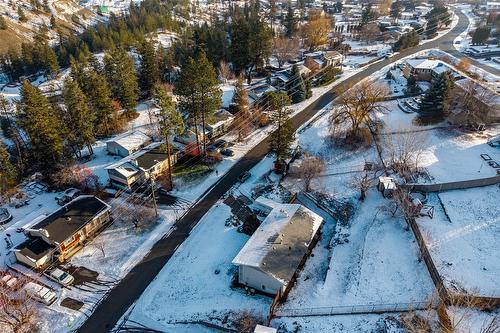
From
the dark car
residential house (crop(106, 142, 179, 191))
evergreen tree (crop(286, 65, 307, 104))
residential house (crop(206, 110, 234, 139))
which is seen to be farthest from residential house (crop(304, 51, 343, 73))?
residential house (crop(106, 142, 179, 191))

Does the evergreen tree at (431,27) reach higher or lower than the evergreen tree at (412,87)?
higher

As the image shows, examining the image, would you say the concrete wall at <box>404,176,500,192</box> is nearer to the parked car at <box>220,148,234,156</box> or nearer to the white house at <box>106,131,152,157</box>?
the parked car at <box>220,148,234,156</box>

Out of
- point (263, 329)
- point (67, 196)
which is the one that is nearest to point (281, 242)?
point (263, 329)

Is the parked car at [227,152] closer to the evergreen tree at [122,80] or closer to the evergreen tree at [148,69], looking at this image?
the evergreen tree at [122,80]

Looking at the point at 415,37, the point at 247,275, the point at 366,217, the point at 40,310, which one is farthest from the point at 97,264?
the point at 415,37

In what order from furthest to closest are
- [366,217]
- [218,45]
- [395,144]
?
[218,45] → [395,144] → [366,217]

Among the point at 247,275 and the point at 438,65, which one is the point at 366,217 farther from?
the point at 438,65

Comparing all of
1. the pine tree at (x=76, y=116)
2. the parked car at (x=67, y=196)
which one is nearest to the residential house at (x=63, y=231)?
the parked car at (x=67, y=196)
